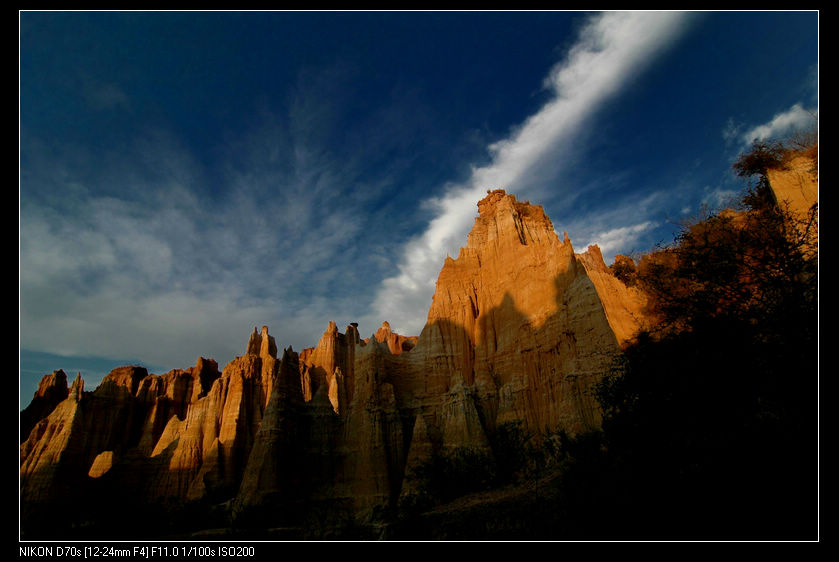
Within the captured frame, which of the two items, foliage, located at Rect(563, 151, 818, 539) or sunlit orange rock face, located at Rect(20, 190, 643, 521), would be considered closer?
foliage, located at Rect(563, 151, 818, 539)

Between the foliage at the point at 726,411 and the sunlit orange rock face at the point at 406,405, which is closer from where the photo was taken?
the foliage at the point at 726,411

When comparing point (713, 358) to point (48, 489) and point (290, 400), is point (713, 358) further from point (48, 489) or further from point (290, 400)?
point (48, 489)

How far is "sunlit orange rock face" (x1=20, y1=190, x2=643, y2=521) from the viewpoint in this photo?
93.5 ft

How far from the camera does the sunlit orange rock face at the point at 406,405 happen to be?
2850 cm

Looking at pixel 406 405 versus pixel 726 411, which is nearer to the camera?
pixel 726 411

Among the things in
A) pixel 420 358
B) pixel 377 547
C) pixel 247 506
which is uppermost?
pixel 420 358

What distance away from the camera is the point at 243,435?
49.3 metres

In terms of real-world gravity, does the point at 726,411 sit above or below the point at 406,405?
below

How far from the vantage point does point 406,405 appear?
1537 inches

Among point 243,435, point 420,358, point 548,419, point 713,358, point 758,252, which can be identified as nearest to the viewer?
point 713,358

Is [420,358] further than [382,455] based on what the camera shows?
Yes
